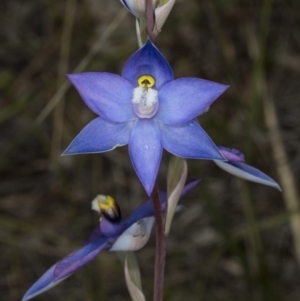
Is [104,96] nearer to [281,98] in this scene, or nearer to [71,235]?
[71,235]

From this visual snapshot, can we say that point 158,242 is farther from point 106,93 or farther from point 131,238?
point 106,93

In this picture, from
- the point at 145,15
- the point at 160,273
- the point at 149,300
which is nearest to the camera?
the point at 145,15

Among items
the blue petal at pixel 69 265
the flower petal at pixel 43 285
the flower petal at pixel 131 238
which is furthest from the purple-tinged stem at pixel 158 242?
the flower petal at pixel 43 285

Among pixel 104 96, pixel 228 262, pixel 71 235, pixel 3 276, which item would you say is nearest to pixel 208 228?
pixel 228 262

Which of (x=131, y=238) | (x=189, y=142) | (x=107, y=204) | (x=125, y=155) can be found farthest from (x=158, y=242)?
(x=125, y=155)

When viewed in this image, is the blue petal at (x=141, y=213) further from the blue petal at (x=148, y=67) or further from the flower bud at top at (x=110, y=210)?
the blue petal at (x=148, y=67)

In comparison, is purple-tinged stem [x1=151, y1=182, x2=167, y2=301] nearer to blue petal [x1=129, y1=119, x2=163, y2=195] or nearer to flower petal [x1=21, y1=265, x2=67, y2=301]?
blue petal [x1=129, y1=119, x2=163, y2=195]

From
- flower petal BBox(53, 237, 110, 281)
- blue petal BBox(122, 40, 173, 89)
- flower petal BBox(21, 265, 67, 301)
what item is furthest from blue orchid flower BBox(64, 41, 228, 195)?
flower petal BBox(21, 265, 67, 301)
